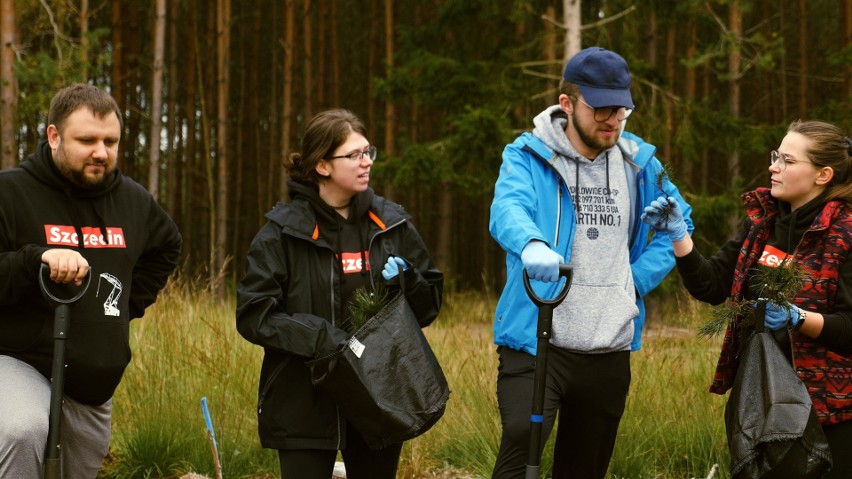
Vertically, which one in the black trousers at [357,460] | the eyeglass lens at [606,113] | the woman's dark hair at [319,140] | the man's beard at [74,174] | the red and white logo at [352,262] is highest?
the eyeglass lens at [606,113]

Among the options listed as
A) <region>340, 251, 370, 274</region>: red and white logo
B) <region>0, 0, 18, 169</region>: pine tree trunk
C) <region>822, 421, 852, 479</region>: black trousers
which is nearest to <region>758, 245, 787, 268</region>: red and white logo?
<region>822, 421, 852, 479</region>: black trousers

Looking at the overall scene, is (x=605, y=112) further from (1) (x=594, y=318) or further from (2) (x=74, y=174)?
(2) (x=74, y=174)

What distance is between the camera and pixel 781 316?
3.45 meters

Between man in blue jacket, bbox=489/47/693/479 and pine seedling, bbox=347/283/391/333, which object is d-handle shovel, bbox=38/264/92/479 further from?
man in blue jacket, bbox=489/47/693/479

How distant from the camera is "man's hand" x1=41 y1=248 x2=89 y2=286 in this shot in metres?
3.24

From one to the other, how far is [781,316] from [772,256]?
0.33 meters

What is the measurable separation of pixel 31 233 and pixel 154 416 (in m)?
2.66

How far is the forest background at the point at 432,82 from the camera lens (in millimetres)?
13227

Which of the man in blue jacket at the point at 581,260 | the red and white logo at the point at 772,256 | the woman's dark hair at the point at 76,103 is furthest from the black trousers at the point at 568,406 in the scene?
the woman's dark hair at the point at 76,103

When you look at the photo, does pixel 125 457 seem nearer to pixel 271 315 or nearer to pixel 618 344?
pixel 271 315

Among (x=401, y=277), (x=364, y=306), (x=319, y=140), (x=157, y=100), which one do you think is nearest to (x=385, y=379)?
(x=364, y=306)

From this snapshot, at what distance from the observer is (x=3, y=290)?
3.32 m

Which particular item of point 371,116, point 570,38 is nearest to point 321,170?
point 570,38

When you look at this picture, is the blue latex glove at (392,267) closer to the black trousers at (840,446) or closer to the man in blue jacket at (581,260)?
the man in blue jacket at (581,260)
